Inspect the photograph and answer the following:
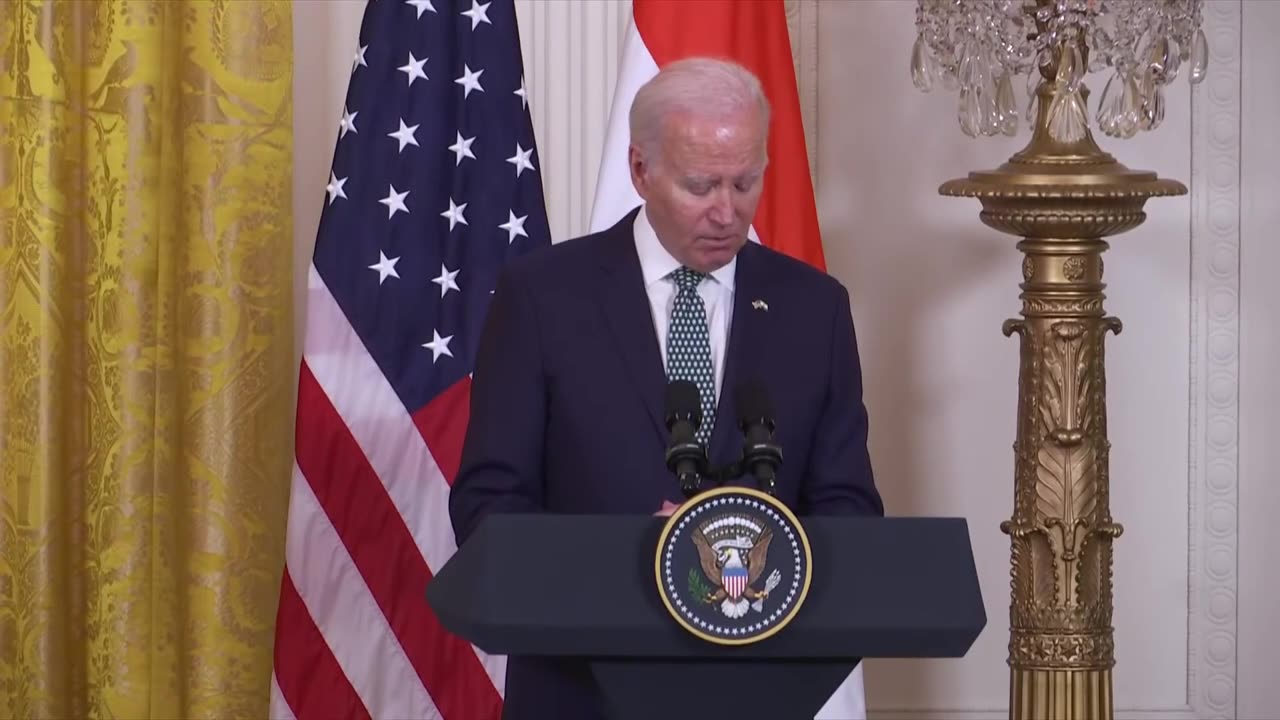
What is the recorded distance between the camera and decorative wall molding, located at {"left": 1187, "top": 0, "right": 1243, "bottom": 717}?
169 inches

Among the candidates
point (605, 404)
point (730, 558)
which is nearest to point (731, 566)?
point (730, 558)

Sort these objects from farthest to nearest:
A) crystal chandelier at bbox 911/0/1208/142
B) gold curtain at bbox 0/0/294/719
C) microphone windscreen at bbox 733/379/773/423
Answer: gold curtain at bbox 0/0/294/719 → crystal chandelier at bbox 911/0/1208/142 → microphone windscreen at bbox 733/379/773/423

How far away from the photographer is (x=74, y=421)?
3.73 metres

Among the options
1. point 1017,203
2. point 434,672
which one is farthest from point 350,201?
point 1017,203

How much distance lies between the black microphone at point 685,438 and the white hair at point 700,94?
0.46 meters

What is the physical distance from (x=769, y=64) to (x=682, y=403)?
6.55 ft

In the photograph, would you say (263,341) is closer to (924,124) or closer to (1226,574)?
(924,124)

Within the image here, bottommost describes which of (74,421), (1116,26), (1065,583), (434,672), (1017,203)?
(434,672)

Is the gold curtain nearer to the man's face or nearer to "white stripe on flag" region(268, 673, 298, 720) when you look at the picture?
"white stripe on flag" region(268, 673, 298, 720)

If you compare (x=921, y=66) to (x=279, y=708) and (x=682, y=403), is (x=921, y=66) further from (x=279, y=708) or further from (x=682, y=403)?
(x=279, y=708)

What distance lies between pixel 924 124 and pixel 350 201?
1.52 m

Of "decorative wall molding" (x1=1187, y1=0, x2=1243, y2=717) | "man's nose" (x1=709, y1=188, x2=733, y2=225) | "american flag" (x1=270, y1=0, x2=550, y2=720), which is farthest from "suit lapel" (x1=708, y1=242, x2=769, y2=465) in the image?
"decorative wall molding" (x1=1187, y1=0, x2=1243, y2=717)

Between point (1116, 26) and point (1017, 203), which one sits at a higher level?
point (1116, 26)

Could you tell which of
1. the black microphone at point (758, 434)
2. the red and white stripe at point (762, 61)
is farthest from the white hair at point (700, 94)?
the red and white stripe at point (762, 61)
